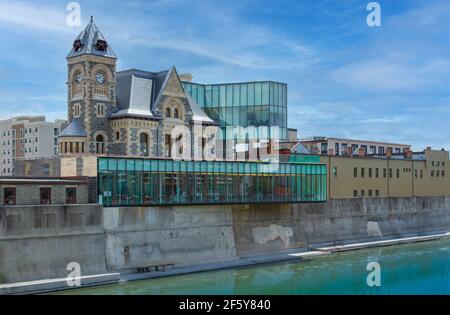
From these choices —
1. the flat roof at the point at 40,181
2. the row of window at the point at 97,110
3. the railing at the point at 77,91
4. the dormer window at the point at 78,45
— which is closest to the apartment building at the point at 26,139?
the railing at the point at 77,91

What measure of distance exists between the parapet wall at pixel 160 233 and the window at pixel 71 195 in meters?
2.32

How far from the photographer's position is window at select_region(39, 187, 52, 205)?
43.8 m

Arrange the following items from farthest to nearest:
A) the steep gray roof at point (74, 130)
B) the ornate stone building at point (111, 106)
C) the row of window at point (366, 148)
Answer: the row of window at point (366, 148), the ornate stone building at point (111, 106), the steep gray roof at point (74, 130)

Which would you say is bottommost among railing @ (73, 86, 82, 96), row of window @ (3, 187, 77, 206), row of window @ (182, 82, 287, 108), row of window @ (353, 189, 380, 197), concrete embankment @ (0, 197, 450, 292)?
concrete embankment @ (0, 197, 450, 292)

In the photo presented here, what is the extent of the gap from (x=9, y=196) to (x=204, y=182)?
16142mm

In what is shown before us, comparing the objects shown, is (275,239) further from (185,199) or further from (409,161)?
(409,161)

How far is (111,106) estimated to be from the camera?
205ft

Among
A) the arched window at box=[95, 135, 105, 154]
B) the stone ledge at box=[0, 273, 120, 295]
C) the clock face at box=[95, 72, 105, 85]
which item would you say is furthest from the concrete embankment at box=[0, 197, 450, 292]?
the clock face at box=[95, 72, 105, 85]

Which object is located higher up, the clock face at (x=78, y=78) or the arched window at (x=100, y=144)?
the clock face at (x=78, y=78)

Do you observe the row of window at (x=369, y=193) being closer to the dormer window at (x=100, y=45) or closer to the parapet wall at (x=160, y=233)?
the parapet wall at (x=160, y=233)

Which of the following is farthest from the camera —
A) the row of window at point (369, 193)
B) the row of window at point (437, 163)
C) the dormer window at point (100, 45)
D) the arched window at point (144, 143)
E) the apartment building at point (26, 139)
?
the apartment building at point (26, 139)

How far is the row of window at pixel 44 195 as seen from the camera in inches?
1647

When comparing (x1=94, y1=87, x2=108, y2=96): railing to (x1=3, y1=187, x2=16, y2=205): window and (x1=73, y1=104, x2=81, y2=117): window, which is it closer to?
(x1=73, y1=104, x2=81, y2=117): window

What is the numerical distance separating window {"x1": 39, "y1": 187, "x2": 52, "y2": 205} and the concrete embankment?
2.41 m
